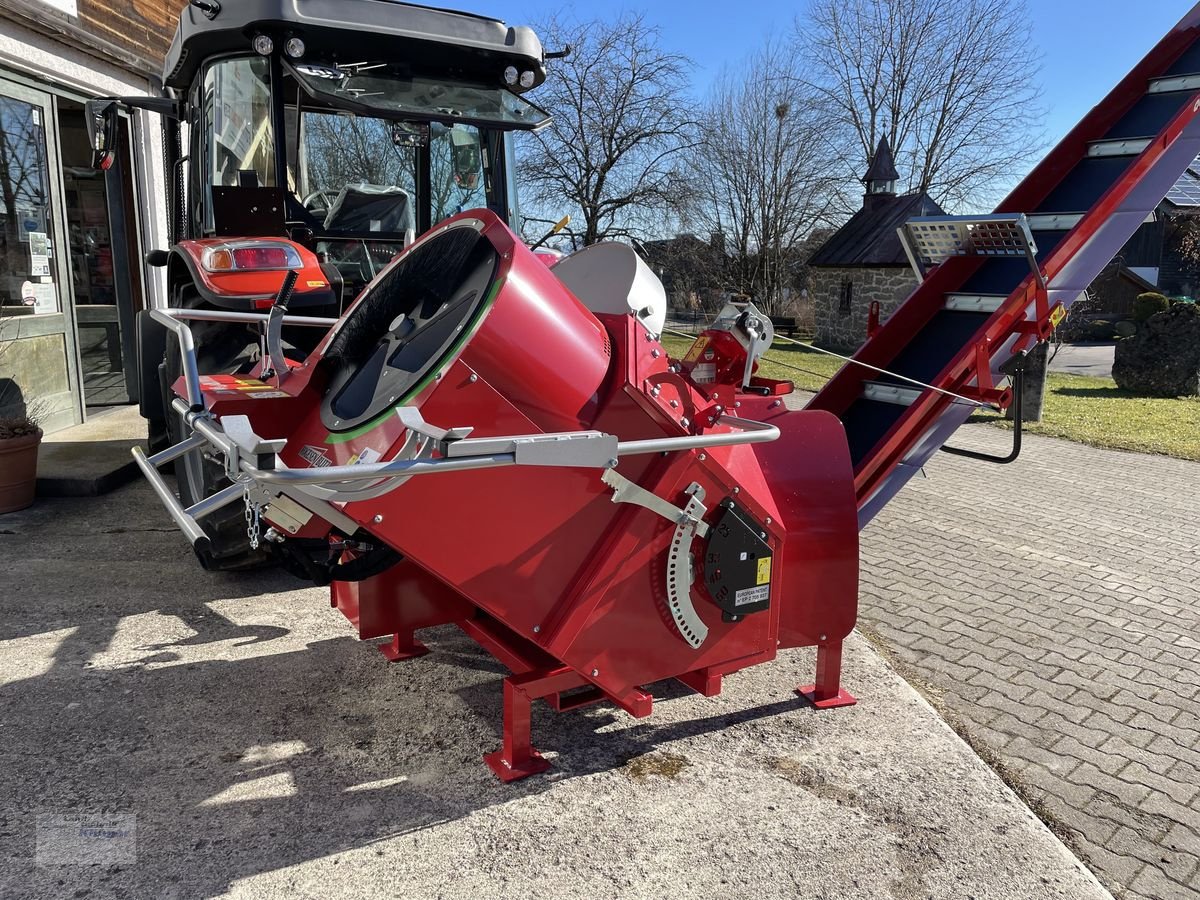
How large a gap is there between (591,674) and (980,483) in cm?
557

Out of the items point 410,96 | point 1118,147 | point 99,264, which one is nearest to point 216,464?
point 410,96

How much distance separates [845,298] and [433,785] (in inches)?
771

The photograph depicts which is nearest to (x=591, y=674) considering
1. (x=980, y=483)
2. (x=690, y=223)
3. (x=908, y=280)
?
(x=980, y=483)

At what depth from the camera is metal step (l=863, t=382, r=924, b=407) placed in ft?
12.5

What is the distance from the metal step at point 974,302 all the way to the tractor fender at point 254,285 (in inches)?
110

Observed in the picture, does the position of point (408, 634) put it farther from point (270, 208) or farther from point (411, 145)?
point (411, 145)

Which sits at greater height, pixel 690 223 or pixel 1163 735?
pixel 690 223

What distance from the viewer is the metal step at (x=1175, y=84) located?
3852 mm

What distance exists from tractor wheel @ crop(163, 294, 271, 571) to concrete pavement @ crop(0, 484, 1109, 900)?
1.22ft

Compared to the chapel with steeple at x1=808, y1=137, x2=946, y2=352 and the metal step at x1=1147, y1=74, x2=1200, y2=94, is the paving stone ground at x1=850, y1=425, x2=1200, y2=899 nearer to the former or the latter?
the metal step at x1=1147, y1=74, x2=1200, y2=94

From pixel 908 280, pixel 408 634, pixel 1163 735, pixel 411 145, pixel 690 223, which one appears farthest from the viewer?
pixel 690 223

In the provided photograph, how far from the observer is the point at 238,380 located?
2.96 metres

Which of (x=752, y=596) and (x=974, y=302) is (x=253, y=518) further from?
(x=974, y=302)

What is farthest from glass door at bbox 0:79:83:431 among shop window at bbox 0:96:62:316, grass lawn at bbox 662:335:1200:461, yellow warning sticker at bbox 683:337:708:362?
yellow warning sticker at bbox 683:337:708:362
